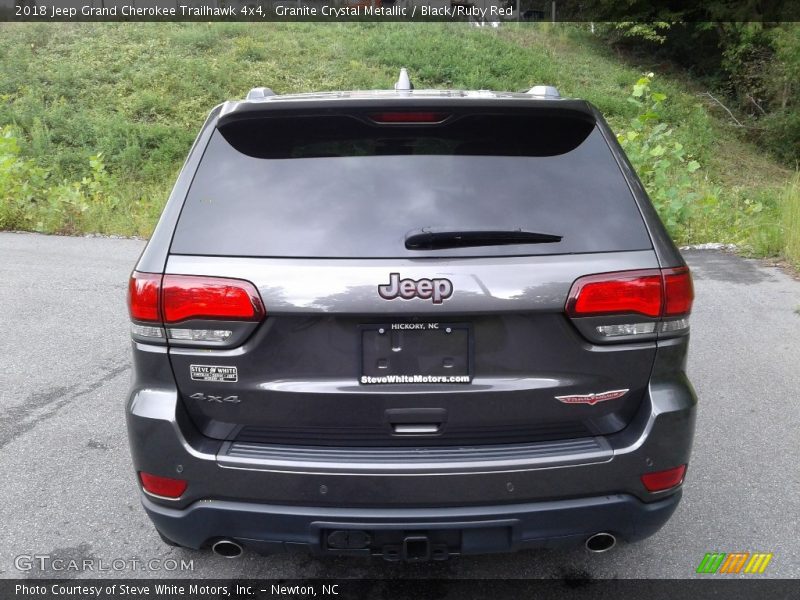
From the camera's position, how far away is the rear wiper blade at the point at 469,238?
228 cm

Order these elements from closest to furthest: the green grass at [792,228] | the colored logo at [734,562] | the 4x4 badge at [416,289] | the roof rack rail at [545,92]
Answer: the 4x4 badge at [416,289] → the roof rack rail at [545,92] → the colored logo at [734,562] → the green grass at [792,228]

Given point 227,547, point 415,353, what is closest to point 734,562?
point 415,353

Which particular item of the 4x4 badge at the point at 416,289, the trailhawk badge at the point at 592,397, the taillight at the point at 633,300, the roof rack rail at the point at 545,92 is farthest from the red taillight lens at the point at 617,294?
the roof rack rail at the point at 545,92

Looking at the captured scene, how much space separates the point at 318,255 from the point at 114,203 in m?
11.2

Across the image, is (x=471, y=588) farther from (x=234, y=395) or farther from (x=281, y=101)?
(x=281, y=101)

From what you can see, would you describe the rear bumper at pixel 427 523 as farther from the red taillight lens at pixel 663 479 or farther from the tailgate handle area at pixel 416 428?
the tailgate handle area at pixel 416 428

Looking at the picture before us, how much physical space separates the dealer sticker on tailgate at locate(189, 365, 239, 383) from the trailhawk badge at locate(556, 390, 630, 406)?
40.4 inches

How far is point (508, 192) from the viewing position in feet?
7.85

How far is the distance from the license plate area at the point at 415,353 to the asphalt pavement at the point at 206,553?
3.54 feet

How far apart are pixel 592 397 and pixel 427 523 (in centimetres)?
66

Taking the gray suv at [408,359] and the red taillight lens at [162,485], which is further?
the red taillight lens at [162,485]

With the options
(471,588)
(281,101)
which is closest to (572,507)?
(471,588)

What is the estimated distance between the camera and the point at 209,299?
2.28 m

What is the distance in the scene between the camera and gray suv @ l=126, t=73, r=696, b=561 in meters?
2.27
